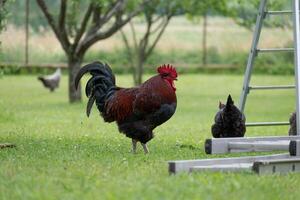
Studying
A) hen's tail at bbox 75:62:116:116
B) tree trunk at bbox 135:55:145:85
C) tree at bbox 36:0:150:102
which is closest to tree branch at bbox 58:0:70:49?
tree at bbox 36:0:150:102

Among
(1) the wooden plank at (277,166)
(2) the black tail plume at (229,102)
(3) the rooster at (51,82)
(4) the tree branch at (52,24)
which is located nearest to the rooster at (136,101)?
(2) the black tail plume at (229,102)

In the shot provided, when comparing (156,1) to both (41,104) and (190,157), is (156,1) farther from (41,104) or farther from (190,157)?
(190,157)

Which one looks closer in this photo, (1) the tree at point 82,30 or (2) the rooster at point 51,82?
(1) the tree at point 82,30

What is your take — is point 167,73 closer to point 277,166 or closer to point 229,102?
point 229,102

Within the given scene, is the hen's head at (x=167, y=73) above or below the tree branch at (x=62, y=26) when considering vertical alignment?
below

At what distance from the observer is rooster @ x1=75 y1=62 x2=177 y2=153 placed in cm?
1043

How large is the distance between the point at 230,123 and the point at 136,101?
1422mm

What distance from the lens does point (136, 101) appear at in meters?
10.6

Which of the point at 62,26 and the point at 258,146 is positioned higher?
the point at 62,26

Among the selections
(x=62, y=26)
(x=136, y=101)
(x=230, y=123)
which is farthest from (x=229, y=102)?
(x=62, y=26)

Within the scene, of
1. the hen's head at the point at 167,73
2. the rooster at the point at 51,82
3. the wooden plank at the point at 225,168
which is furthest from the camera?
the rooster at the point at 51,82

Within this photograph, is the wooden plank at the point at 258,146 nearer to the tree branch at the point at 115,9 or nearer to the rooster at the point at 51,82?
the tree branch at the point at 115,9

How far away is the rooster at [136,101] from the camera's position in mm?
10430

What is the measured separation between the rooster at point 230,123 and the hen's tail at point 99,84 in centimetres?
144
